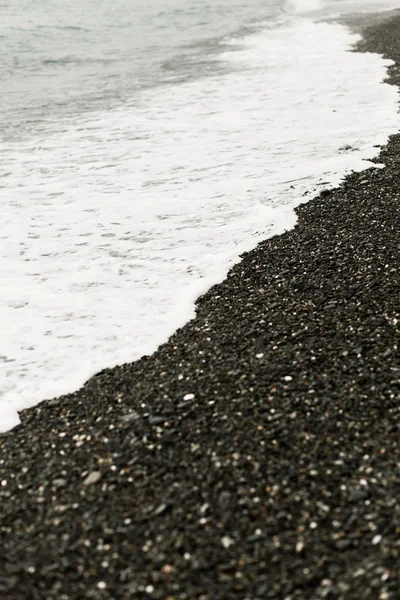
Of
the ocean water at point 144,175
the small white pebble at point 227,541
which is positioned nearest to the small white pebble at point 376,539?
the small white pebble at point 227,541

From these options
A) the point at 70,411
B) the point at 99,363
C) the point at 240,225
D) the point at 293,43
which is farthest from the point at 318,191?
the point at 293,43

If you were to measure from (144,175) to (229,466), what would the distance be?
6.25 metres

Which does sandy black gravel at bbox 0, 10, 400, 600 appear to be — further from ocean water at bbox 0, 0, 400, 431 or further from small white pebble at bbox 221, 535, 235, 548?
ocean water at bbox 0, 0, 400, 431

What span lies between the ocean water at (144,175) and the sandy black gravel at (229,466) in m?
0.53

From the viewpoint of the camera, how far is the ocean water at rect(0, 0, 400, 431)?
510 cm

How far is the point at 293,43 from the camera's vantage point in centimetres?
2064

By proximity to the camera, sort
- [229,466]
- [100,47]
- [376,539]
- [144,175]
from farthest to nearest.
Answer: [100,47] → [144,175] → [229,466] → [376,539]

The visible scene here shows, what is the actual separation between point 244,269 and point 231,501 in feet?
9.53

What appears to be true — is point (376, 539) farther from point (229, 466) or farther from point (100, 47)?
point (100, 47)

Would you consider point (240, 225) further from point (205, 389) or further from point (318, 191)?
point (205, 389)

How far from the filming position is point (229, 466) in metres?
3.23

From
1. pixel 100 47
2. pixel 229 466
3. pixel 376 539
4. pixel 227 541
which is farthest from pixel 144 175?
pixel 100 47

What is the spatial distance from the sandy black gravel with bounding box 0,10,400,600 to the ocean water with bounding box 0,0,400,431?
21.0 inches

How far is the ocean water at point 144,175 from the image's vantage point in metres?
5.10
